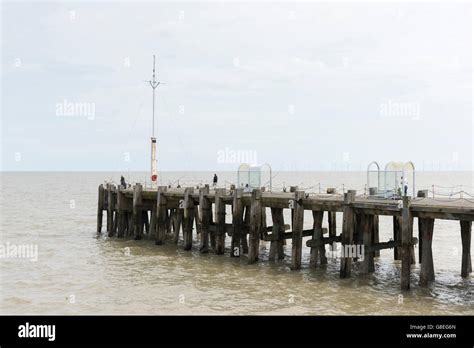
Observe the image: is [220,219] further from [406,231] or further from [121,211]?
[406,231]

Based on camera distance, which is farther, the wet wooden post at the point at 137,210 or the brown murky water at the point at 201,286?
the wet wooden post at the point at 137,210

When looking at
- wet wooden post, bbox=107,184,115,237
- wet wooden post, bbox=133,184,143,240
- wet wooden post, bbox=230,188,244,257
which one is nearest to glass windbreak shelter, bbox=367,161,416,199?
wet wooden post, bbox=230,188,244,257

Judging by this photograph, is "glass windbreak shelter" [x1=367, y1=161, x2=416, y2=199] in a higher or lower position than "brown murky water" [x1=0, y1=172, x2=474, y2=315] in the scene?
higher

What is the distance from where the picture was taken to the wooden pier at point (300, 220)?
864 inches

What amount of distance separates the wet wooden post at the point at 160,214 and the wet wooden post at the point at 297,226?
10395mm

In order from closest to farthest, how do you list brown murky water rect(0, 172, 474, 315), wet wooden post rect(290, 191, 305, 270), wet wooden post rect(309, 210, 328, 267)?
brown murky water rect(0, 172, 474, 315), wet wooden post rect(290, 191, 305, 270), wet wooden post rect(309, 210, 328, 267)

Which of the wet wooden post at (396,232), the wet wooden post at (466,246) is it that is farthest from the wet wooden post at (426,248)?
the wet wooden post at (396,232)

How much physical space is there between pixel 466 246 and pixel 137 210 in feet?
67.1

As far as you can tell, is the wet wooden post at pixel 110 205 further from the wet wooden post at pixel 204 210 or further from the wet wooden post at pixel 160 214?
the wet wooden post at pixel 204 210

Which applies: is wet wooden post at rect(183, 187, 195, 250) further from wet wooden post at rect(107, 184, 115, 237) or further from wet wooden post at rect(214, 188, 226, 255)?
wet wooden post at rect(107, 184, 115, 237)

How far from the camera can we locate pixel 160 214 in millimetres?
33156

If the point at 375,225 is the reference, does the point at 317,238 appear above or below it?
below

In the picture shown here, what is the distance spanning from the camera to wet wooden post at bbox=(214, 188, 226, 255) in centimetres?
2917

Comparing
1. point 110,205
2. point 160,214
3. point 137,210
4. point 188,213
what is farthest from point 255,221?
point 110,205
